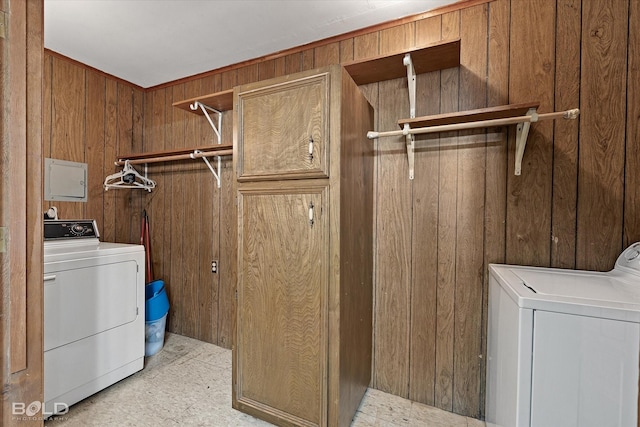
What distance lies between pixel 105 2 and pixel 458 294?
280 cm

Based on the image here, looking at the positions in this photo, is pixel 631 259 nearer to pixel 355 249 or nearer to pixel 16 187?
pixel 355 249

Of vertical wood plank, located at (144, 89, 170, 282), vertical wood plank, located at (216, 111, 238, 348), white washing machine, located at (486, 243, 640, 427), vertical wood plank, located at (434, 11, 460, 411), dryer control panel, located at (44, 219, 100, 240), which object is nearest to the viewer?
white washing machine, located at (486, 243, 640, 427)

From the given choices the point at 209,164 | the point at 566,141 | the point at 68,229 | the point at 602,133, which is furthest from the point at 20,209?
the point at 602,133

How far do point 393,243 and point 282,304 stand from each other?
83cm

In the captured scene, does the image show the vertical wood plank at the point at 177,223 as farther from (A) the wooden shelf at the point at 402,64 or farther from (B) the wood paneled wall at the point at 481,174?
(A) the wooden shelf at the point at 402,64

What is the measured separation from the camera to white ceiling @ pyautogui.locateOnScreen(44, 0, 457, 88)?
1.74 metres

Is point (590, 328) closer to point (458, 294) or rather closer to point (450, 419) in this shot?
point (458, 294)

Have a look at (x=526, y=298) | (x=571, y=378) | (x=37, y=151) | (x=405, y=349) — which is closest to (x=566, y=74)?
(x=526, y=298)

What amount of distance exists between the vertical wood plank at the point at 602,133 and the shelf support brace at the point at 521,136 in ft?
0.92

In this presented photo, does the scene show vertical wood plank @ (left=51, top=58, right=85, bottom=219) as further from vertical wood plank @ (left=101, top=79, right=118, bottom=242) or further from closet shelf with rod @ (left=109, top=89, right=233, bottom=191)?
closet shelf with rod @ (left=109, top=89, right=233, bottom=191)

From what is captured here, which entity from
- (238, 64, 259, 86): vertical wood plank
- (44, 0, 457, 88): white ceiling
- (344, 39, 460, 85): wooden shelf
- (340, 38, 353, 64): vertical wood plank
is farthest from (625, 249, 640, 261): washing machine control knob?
(238, 64, 259, 86): vertical wood plank

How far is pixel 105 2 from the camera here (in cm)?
172

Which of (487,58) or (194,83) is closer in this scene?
A: (487,58)

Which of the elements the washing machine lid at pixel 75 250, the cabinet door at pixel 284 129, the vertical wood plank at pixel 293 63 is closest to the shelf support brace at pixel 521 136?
the cabinet door at pixel 284 129
